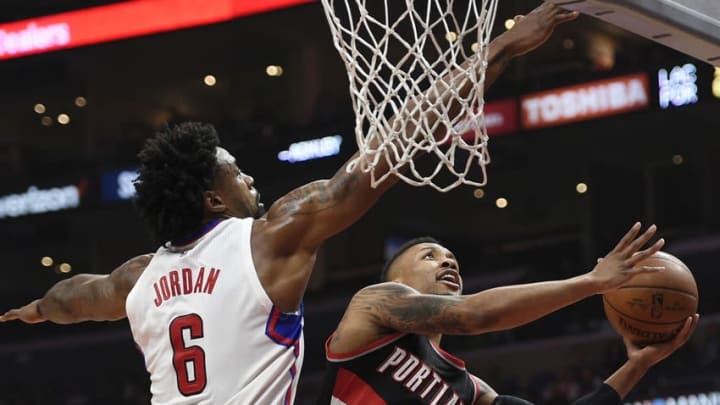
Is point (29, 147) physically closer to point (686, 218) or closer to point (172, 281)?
point (686, 218)

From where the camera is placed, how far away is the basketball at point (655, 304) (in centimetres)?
415

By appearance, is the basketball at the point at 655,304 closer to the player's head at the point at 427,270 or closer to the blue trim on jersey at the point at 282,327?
the player's head at the point at 427,270

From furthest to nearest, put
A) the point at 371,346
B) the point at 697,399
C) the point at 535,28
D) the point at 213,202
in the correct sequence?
the point at 697,399 < the point at 371,346 < the point at 535,28 < the point at 213,202

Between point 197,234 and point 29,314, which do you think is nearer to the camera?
point 197,234

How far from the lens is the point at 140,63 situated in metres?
16.2

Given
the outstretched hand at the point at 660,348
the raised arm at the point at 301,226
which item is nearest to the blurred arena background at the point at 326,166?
the outstretched hand at the point at 660,348

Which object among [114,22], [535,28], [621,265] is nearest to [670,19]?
[535,28]

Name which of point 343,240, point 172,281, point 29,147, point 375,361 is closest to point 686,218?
point 343,240

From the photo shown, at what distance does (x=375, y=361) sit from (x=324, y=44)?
11.6 m

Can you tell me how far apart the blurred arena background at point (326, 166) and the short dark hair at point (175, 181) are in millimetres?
7487

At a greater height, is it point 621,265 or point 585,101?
point 621,265

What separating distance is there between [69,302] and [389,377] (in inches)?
41.9

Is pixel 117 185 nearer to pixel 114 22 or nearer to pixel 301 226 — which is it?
pixel 114 22

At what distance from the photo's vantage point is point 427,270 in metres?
4.72
